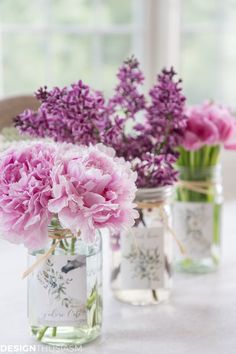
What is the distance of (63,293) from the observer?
107 centimetres

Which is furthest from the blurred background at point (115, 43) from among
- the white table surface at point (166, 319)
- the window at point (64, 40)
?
the white table surface at point (166, 319)

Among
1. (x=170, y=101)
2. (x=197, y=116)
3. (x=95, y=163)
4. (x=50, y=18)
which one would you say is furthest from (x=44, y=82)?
(x=95, y=163)

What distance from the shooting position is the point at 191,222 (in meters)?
1.50

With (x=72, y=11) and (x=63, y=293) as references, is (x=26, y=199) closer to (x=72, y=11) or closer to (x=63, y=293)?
(x=63, y=293)

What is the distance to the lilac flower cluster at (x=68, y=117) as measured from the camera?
44.6 inches

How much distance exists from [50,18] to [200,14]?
0.59 m

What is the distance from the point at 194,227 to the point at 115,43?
1407 millimetres

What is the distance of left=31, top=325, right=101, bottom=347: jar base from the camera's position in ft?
3.60

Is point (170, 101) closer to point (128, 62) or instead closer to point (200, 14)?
point (128, 62)

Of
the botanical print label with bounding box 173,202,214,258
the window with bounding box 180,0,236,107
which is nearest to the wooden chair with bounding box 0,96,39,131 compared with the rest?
the botanical print label with bounding box 173,202,214,258

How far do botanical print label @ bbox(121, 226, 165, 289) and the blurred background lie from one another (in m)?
1.28

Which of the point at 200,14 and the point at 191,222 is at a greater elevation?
the point at 200,14

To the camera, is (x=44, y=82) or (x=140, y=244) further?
(x=44, y=82)

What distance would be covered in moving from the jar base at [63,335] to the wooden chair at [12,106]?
1.72 ft
